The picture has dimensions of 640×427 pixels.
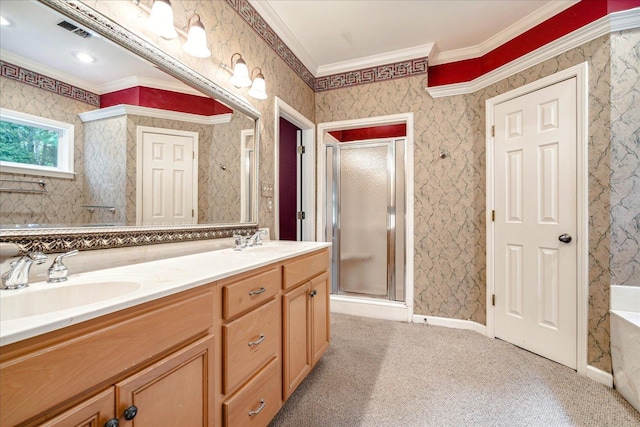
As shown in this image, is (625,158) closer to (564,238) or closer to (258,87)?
(564,238)

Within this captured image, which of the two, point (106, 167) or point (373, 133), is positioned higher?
point (373, 133)

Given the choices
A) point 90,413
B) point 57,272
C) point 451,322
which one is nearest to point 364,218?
point 451,322

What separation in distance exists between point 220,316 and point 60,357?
48 cm

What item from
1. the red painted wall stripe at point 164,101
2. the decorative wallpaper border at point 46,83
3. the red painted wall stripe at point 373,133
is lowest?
the decorative wallpaper border at point 46,83

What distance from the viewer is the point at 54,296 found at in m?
0.87

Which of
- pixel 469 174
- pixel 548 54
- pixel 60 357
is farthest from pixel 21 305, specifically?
pixel 548 54

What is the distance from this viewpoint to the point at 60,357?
1.91 ft

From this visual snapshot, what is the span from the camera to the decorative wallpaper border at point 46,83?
937 mm

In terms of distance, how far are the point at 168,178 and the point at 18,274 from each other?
73cm

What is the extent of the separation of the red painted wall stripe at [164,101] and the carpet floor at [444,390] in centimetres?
170

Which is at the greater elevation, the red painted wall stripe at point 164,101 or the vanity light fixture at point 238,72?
the vanity light fixture at point 238,72

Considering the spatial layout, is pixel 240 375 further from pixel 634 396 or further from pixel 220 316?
pixel 634 396

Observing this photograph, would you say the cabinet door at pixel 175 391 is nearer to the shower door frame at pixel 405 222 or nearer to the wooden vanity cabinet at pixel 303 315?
the wooden vanity cabinet at pixel 303 315

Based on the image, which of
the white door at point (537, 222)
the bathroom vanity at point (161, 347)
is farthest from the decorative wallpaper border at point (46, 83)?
the white door at point (537, 222)
